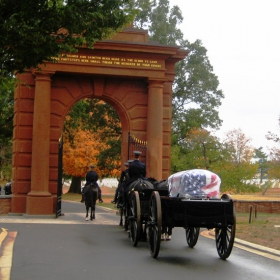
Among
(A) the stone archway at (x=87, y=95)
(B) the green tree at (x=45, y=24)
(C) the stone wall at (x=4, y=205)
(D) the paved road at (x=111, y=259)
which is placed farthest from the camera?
(C) the stone wall at (x=4, y=205)

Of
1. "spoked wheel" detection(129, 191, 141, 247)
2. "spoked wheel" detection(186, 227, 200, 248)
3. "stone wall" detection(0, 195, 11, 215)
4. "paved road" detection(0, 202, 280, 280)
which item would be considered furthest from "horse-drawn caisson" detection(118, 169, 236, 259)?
"stone wall" detection(0, 195, 11, 215)

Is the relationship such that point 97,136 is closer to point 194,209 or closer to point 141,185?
point 141,185

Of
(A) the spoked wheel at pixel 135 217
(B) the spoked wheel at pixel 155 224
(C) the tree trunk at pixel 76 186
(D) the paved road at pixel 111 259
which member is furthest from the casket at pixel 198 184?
(C) the tree trunk at pixel 76 186

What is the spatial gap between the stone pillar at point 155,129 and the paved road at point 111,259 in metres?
6.86

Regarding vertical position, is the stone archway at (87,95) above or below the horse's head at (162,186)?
above

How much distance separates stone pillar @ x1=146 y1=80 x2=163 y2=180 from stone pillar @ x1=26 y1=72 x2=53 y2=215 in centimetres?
380

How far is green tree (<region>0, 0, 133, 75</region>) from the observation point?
34.7 feet

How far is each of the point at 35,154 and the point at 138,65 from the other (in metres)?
5.08

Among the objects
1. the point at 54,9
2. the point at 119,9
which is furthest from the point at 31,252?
the point at 119,9

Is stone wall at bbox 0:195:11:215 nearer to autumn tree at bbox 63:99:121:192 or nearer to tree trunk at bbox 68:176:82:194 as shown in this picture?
autumn tree at bbox 63:99:121:192

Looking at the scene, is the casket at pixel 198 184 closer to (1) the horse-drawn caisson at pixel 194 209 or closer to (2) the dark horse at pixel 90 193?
(1) the horse-drawn caisson at pixel 194 209

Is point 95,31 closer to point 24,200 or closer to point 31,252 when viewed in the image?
point 31,252

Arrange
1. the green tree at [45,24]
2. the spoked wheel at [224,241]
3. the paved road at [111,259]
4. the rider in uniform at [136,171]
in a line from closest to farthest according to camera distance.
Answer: the paved road at [111,259] → the spoked wheel at [224,241] → the green tree at [45,24] → the rider in uniform at [136,171]

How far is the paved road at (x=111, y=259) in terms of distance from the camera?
8.90m
